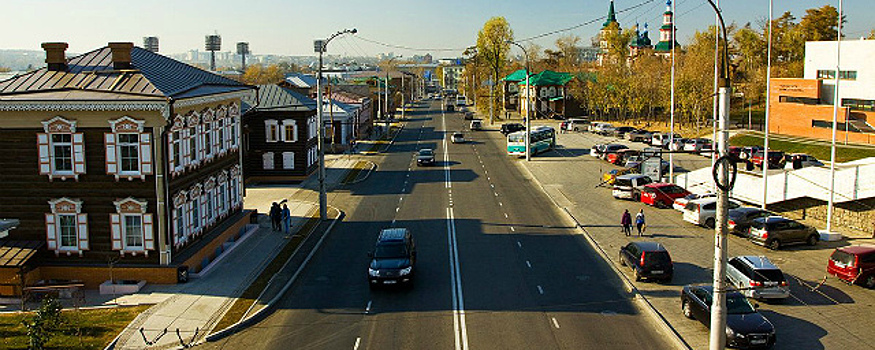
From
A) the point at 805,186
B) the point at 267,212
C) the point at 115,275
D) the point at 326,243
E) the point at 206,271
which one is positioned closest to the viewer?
the point at 115,275

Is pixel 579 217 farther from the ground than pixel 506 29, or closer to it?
closer to it

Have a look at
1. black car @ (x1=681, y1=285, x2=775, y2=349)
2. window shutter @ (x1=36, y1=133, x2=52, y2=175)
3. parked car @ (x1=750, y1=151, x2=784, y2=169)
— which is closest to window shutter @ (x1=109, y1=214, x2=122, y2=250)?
window shutter @ (x1=36, y1=133, x2=52, y2=175)

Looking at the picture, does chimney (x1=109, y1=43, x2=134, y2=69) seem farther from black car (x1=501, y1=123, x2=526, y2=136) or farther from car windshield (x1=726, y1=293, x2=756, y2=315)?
black car (x1=501, y1=123, x2=526, y2=136)

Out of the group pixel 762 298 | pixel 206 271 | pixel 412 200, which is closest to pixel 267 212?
pixel 412 200

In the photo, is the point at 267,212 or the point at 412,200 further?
the point at 412,200

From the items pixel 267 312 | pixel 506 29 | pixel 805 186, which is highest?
pixel 506 29

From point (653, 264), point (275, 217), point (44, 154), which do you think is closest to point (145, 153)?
point (44, 154)

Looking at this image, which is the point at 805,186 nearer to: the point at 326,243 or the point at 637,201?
the point at 637,201
